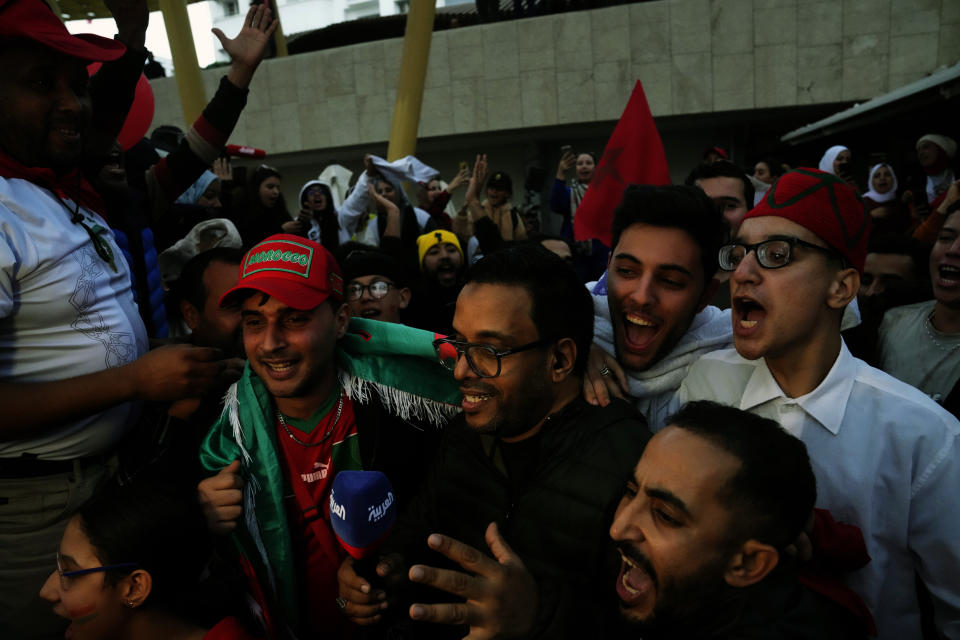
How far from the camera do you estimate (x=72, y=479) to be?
1.90 m

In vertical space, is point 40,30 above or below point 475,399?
above

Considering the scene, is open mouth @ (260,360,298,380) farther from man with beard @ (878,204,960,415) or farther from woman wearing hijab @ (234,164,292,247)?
woman wearing hijab @ (234,164,292,247)

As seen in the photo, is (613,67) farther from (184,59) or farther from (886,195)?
(184,59)

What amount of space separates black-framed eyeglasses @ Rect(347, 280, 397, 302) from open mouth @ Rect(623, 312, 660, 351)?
184cm

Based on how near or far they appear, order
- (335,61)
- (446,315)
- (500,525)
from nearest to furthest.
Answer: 1. (500,525)
2. (446,315)
3. (335,61)

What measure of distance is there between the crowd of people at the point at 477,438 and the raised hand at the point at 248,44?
2.40ft

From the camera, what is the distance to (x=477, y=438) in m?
2.03

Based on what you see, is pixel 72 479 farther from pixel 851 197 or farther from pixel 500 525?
pixel 851 197

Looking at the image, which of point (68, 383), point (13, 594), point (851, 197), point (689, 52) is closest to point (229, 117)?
point (68, 383)

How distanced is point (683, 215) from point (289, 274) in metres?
1.41

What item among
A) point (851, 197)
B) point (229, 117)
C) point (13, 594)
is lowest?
point (13, 594)

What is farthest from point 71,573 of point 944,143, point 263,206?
point 944,143

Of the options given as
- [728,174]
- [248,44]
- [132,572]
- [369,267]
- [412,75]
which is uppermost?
[412,75]

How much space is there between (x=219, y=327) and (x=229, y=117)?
100 centimetres
